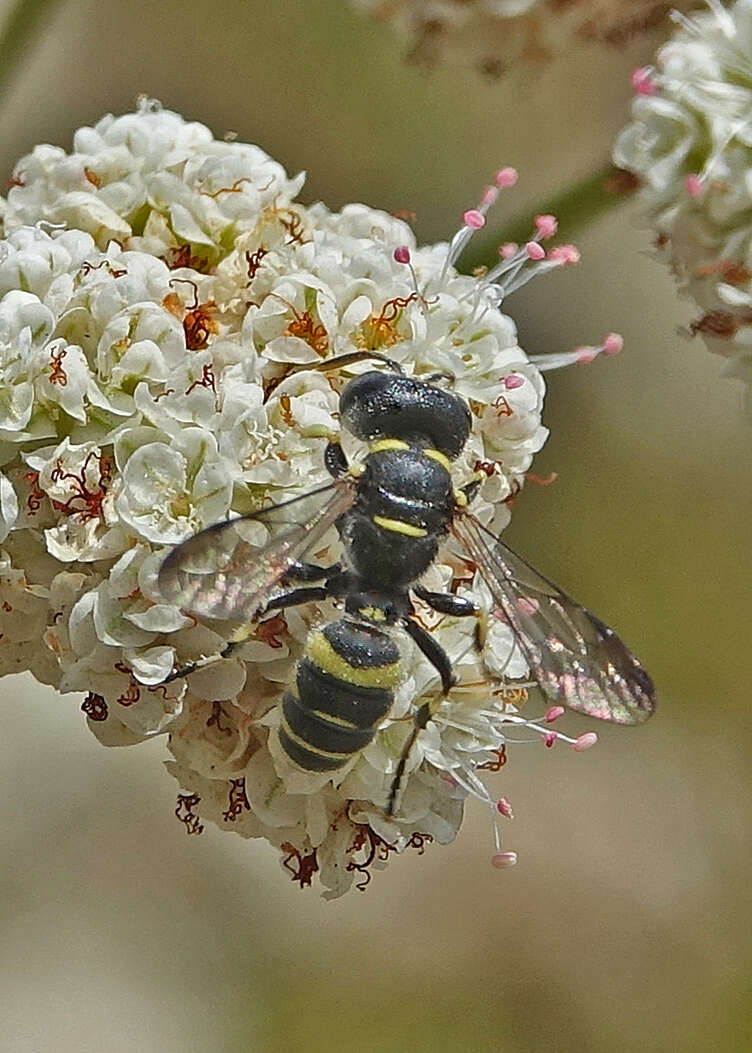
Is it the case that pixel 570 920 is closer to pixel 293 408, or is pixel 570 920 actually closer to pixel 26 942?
pixel 26 942

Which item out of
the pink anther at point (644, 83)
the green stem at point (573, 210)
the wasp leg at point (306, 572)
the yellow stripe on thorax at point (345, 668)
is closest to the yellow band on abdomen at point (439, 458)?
the wasp leg at point (306, 572)

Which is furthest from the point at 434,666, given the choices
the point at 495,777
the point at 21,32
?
the point at 495,777

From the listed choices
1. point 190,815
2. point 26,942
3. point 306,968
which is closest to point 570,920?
point 306,968

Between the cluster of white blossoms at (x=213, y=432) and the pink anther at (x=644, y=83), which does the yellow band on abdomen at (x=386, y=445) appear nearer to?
the cluster of white blossoms at (x=213, y=432)

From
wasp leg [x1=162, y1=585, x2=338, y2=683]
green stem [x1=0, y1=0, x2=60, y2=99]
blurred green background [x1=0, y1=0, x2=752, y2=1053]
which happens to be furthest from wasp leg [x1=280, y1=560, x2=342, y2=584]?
blurred green background [x1=0, y1=0, x2=752, y2=1053]

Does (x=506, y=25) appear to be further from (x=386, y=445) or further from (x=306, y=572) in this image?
(x=306, y=572)

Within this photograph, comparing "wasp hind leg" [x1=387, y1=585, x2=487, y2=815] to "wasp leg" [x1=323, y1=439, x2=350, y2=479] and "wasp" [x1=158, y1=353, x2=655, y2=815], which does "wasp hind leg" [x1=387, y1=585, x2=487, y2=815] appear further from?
"wasp leg" [x1=323, y1=439, x2=350, y2=479]

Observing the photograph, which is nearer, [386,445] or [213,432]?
[386,445]
